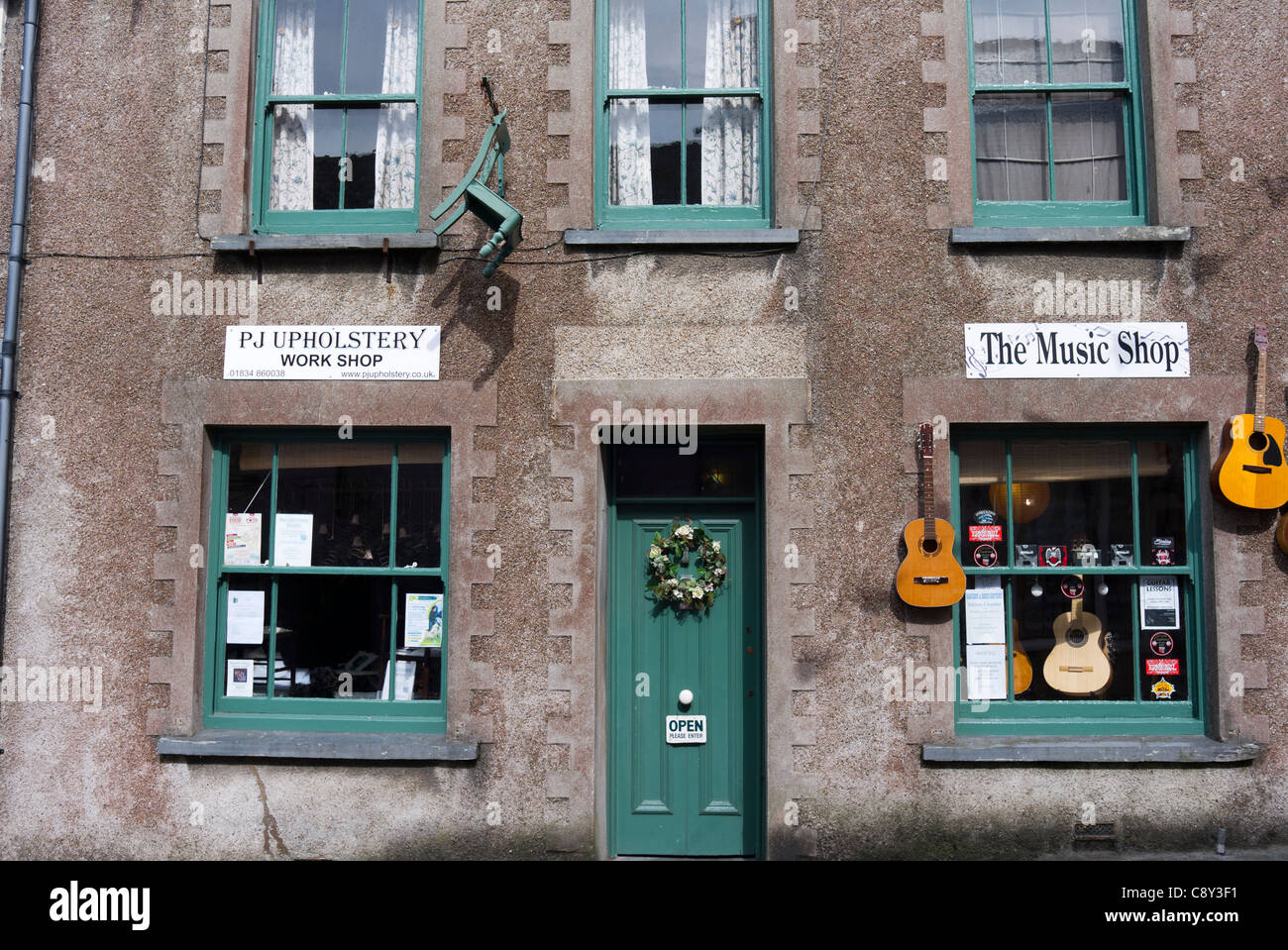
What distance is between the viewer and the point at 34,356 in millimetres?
5785

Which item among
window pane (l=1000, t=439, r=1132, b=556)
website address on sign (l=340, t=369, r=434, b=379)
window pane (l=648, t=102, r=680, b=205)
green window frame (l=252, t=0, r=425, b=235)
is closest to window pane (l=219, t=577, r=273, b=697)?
website address on sign (l=340, t=369, r=434, b=379)

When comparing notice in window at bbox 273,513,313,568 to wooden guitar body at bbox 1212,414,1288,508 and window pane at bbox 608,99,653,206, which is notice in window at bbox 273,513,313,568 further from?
wooden guitar body at bbox 1212,414,1288,508

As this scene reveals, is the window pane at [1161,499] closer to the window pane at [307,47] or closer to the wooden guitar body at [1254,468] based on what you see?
the wooden guitar body at [1254,468]

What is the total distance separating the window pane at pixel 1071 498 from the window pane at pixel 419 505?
3614 millimetres

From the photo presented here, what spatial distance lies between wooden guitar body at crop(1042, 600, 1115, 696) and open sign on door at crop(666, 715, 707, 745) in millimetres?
2130

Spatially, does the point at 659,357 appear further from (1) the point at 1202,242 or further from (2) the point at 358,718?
(1) the point at 1202,242

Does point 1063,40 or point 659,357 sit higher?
point 1063,40

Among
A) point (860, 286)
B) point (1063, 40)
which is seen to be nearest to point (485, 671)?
point (860, 286)

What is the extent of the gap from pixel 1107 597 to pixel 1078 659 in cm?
42

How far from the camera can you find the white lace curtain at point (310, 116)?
593cm

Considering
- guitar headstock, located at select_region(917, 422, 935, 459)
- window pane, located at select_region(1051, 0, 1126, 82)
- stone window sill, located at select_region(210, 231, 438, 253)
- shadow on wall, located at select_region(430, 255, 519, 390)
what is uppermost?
window pane, located at select_region(1051, 0, 1126, 82)

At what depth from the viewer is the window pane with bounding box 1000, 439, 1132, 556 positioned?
5.60 metres

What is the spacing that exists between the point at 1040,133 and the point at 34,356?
6.64 meters

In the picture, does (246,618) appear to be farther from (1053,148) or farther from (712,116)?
(1053,148)
